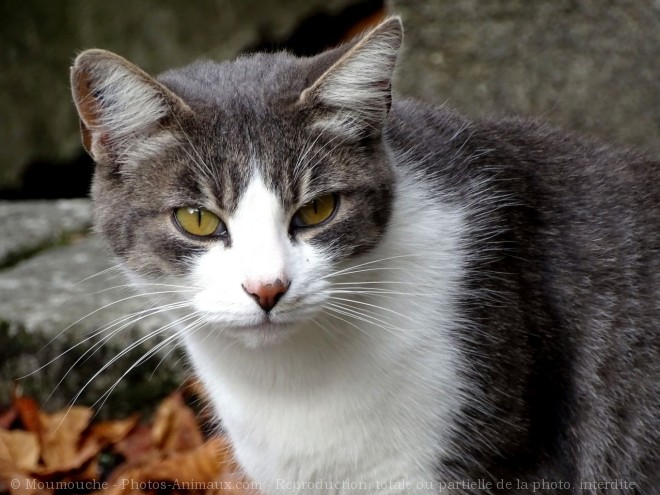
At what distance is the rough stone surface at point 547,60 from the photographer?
332cm

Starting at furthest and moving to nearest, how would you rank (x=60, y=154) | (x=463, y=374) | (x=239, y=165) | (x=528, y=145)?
(x=60, y=154), (x=528, y=145), (x=463, y=374), (x=239, y=165)

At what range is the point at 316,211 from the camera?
1943 mm

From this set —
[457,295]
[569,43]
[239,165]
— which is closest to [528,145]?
[457,295]

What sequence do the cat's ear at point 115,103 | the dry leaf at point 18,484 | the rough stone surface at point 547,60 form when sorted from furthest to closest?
the rough stone surface at point 547,60 → the dry leaf at point 18,484 → the cat's ear at point 115,103

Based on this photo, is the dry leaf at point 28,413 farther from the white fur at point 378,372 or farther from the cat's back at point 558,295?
the cat's back at point 558,295

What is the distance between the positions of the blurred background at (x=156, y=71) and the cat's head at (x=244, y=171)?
29.9 inches

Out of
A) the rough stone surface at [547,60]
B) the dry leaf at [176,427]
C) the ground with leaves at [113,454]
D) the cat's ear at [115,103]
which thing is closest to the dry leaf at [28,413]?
the ground with leaves at [113,454]

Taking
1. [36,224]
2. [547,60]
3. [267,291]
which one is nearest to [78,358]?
[36,224]

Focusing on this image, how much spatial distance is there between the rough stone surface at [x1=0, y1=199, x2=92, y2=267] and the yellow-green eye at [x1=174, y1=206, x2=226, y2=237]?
1.81 meters

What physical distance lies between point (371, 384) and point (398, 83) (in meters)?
1.77

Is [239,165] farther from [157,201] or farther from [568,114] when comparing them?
[568,114]

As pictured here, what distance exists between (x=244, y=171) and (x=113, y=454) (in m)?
1.30

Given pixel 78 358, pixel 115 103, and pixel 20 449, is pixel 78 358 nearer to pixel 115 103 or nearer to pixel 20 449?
pixel 20 449

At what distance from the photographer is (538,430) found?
6.81 feet
